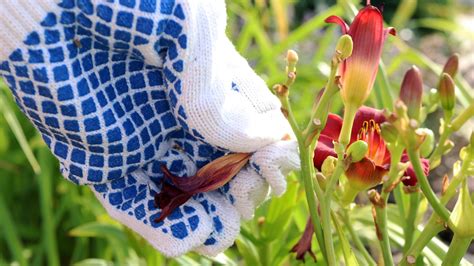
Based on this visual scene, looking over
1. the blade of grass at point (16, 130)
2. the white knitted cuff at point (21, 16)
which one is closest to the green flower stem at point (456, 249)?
the white knitted cuff at point (21, 16)

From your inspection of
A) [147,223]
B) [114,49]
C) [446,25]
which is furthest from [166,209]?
[446,25]

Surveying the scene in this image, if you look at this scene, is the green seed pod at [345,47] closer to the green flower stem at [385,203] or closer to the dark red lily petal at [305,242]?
the green flower stem at [385,203]

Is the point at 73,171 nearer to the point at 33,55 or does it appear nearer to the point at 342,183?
the point at 33,55

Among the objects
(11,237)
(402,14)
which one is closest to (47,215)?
(11,237)

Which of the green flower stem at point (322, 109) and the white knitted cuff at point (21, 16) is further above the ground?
the white knitted cuff at point (21, 16)

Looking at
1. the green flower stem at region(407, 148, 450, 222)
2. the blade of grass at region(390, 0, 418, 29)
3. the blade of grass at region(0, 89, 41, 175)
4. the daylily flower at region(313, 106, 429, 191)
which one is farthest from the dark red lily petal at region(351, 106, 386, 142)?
the blade of grass at region(390, 0, 418, 29)
